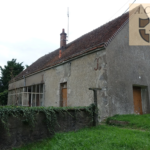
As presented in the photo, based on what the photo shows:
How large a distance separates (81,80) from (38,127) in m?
5.47

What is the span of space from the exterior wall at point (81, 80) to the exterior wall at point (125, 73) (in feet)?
1.27

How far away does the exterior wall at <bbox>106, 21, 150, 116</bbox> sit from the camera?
8.92 m

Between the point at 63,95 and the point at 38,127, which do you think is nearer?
the point at 38,127

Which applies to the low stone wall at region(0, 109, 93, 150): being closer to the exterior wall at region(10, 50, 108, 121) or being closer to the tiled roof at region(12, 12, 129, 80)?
the exterior wall at region(10, 50, 108, 121)

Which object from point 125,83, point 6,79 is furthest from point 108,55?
point 6,79

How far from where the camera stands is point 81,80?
10.1 m

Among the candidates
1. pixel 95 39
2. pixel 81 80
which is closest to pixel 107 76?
pixel 81 80

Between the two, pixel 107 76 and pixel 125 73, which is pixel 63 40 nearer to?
pixel 125 73

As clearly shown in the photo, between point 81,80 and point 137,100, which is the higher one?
point 81,80

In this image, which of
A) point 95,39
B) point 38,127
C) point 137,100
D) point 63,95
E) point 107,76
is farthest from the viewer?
point 63,95

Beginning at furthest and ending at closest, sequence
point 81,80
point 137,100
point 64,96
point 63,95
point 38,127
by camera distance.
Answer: point 63,95 < point 64,96 < point 137,100 < point 81,80 < point 38,127

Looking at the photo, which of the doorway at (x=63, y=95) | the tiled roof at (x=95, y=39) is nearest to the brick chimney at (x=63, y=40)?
the tiled roof at (x=95, y=39)

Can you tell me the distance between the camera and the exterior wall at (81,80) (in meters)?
8.87

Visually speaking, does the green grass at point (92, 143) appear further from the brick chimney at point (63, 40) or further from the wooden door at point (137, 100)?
the brick chimney at point (63, 40)
